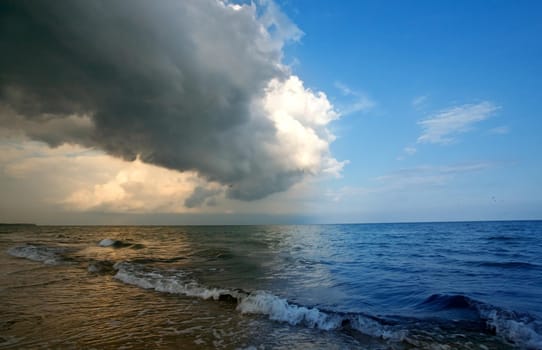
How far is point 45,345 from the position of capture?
758 centimetres

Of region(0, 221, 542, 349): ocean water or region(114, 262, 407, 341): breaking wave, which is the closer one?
region(0, 221, 542, 349): ocean water

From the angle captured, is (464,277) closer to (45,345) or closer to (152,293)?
(152,293)

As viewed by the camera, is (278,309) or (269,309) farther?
(269,309)

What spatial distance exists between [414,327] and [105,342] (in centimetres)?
912

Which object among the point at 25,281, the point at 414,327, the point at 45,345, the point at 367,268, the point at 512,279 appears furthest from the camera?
the point at 367,268

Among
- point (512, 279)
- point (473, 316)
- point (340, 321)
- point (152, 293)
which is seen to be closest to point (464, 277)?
point (512, 279)

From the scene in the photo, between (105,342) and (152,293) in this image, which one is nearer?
(105,342)

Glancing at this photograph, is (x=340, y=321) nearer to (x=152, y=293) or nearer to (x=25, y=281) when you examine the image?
(x=152, y=293)

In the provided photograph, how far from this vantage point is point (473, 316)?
10.9m

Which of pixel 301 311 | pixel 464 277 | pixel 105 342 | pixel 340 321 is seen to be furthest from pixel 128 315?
pixel 464 277

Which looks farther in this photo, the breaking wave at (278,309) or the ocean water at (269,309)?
the breaking wave at (278,309)

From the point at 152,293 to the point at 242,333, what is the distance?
7216 millimetres

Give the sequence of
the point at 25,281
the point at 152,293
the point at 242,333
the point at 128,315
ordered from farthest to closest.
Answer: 1. the point at 25,281
2. the point at 152,293
3. the point at 128,315
4. the point at 242,333

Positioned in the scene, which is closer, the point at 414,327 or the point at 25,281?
the point at 414,327
